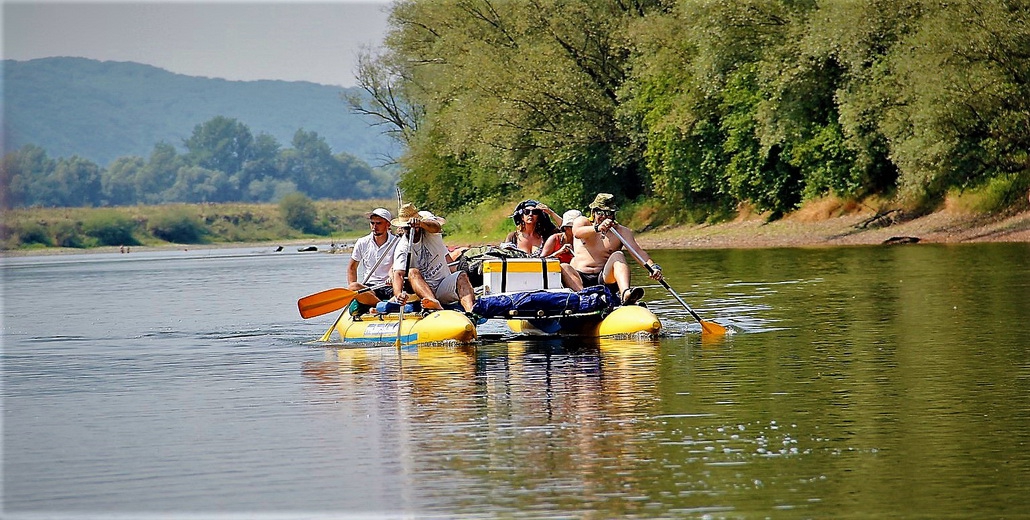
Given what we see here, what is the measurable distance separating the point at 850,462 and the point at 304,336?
1358cm

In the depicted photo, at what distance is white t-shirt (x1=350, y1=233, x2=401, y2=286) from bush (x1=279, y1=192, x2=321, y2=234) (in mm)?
116363

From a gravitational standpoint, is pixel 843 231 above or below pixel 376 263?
above

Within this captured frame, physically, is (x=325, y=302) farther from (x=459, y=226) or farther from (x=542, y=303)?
(x=459, y=226)

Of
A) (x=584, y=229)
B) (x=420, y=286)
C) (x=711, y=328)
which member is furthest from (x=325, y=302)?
(x=711, y=328)

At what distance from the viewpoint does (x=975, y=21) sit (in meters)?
42.4

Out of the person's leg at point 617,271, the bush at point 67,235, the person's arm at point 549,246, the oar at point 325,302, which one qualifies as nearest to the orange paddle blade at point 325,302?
the oar at point 325,302

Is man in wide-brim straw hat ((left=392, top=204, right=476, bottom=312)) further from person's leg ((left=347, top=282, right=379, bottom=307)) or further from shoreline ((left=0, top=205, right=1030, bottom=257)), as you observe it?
shoreline ((left=0, top=205, right=1030, bottom=257))

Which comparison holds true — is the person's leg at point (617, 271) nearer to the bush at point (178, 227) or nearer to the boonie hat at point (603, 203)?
the boonie hat at point (603, 203)

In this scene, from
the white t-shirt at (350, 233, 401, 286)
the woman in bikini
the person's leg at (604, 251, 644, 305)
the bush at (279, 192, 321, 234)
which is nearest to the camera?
the person's leg at (604, 251, 644, 305)

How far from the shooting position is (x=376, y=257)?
73.2ft

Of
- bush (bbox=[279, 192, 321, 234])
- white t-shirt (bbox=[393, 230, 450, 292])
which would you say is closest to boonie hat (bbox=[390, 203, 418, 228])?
white t-shirt (bbox=[393, 230, 450, 292])

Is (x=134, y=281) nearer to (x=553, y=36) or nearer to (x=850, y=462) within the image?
(x=553, y=36)

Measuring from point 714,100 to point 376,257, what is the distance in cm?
3671

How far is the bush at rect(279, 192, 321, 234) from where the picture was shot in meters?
138
